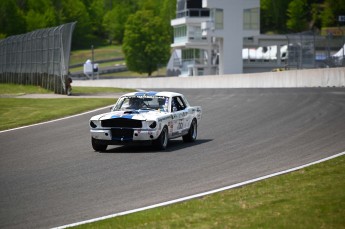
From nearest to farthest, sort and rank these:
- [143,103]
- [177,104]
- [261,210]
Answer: [261,210] → [143,103] → [177,104]

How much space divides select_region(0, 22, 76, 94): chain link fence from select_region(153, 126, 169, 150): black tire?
22911 mm

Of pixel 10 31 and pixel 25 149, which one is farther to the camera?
pixel 10 31

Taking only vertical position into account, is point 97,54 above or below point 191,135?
below

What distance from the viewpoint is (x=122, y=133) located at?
18.1m

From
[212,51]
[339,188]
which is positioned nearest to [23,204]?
[339,188]

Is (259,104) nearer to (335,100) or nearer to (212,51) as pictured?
(335,100)

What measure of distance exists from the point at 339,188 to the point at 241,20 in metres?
84.0

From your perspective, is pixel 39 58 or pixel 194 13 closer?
pixel 39 58

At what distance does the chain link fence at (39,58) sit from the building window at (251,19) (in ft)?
141

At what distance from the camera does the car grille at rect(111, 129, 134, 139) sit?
59.3ft

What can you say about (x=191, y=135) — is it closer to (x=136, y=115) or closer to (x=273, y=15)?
(x=136, y=115)

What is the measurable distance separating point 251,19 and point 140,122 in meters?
79.3

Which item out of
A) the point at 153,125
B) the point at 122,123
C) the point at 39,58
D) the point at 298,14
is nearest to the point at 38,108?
the point at 39,58

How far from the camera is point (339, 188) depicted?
37.3ft
